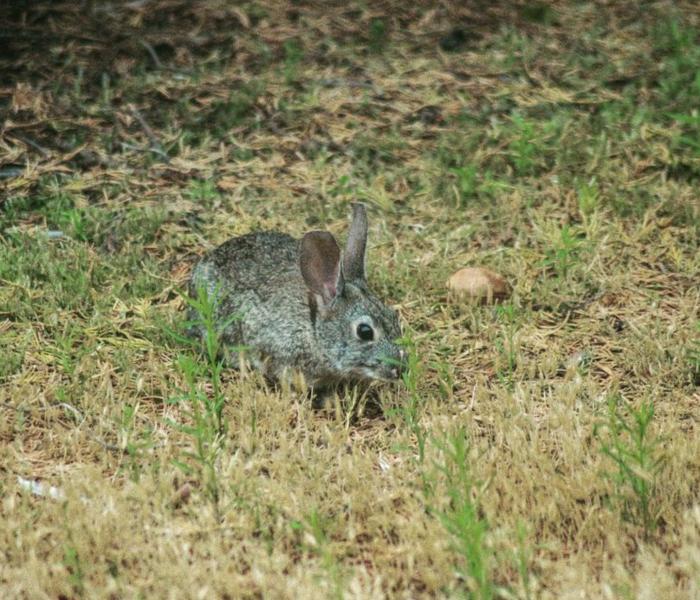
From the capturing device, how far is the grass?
433cm

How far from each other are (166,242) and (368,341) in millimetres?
2123

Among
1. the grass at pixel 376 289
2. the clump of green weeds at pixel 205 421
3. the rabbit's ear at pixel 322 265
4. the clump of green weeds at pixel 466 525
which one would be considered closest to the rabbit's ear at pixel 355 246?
the rabbit's ear at pixel 322 265

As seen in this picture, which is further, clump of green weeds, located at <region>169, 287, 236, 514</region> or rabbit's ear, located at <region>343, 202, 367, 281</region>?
rabbit's ear, located at <region>343, 202, 367, 281</region>

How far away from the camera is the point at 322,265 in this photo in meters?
5.64

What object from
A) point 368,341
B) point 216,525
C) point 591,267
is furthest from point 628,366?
point 216,525

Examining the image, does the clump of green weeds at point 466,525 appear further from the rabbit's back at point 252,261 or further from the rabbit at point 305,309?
the rabbit's back at point 252,261

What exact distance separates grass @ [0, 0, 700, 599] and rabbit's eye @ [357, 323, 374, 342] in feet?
0.94

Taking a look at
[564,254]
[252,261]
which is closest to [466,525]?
[252,261]

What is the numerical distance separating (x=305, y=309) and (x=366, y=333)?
48 centimetres

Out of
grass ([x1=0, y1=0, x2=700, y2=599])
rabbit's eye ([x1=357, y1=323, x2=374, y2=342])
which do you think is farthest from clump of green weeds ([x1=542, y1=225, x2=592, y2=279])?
rabbit's eye ([x1=357, y1=323, x2=374, y2=342])

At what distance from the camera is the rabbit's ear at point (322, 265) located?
5543mm

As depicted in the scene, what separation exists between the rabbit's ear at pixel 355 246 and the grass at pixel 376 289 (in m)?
0.60

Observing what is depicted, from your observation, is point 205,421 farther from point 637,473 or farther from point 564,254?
point 564,254

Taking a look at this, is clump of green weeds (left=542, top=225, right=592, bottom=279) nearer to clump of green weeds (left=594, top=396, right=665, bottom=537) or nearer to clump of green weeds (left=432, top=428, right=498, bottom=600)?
clump of green weeds (left=594, top=396, right=665, bottom=537)
